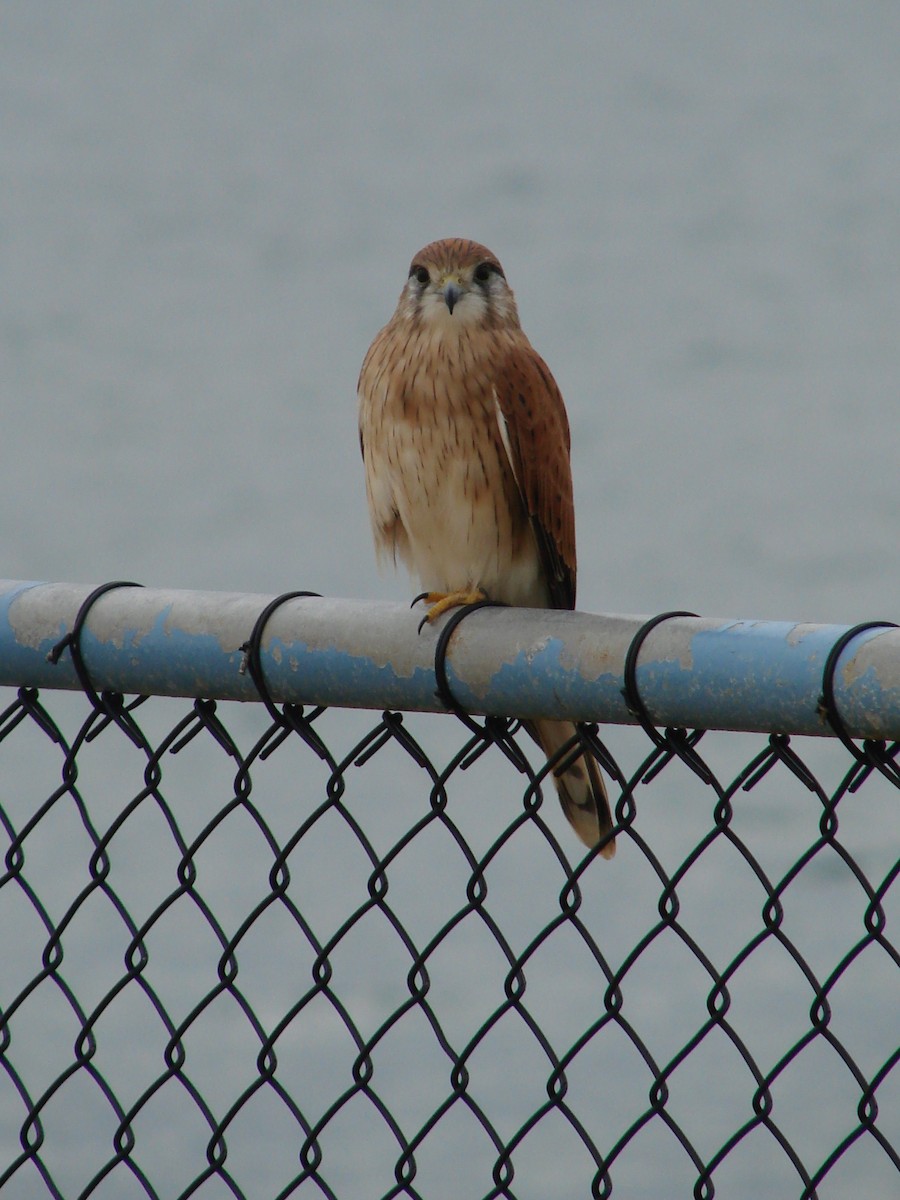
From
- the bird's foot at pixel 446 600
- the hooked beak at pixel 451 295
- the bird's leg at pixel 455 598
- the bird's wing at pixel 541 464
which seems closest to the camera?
the bird's foot at pixel 446 600

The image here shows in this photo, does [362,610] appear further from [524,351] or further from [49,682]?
[524,351]

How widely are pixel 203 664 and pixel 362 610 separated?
8.0 inches

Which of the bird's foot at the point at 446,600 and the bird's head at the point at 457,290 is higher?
the bird's head at the point at 457,290

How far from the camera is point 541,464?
3053 mm

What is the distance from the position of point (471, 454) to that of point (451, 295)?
1.33 ft

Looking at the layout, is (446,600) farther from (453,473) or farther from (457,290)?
(457,290)

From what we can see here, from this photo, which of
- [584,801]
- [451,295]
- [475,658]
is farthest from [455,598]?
[451,295]

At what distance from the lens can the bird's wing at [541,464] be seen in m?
3.04

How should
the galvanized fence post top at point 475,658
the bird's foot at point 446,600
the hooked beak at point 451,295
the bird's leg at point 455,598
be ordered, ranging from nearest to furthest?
the galvanized fence post top at point 475,658
the bird's foot at point 446,600
the bird's leg at point 455,598
the hooked beak at point 451,295

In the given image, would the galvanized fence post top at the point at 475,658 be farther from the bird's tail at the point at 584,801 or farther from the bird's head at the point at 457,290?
the bird's head at the point at 457,290

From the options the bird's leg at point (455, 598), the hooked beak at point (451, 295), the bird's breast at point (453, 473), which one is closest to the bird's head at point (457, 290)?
the hooked beak at point (451, 295)

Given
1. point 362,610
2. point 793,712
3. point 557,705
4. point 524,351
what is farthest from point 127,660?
point 524,351

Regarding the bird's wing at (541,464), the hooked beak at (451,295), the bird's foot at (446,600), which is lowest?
the bird's foot at (446,600)

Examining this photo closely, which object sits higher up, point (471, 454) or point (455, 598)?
point (471, 454)
